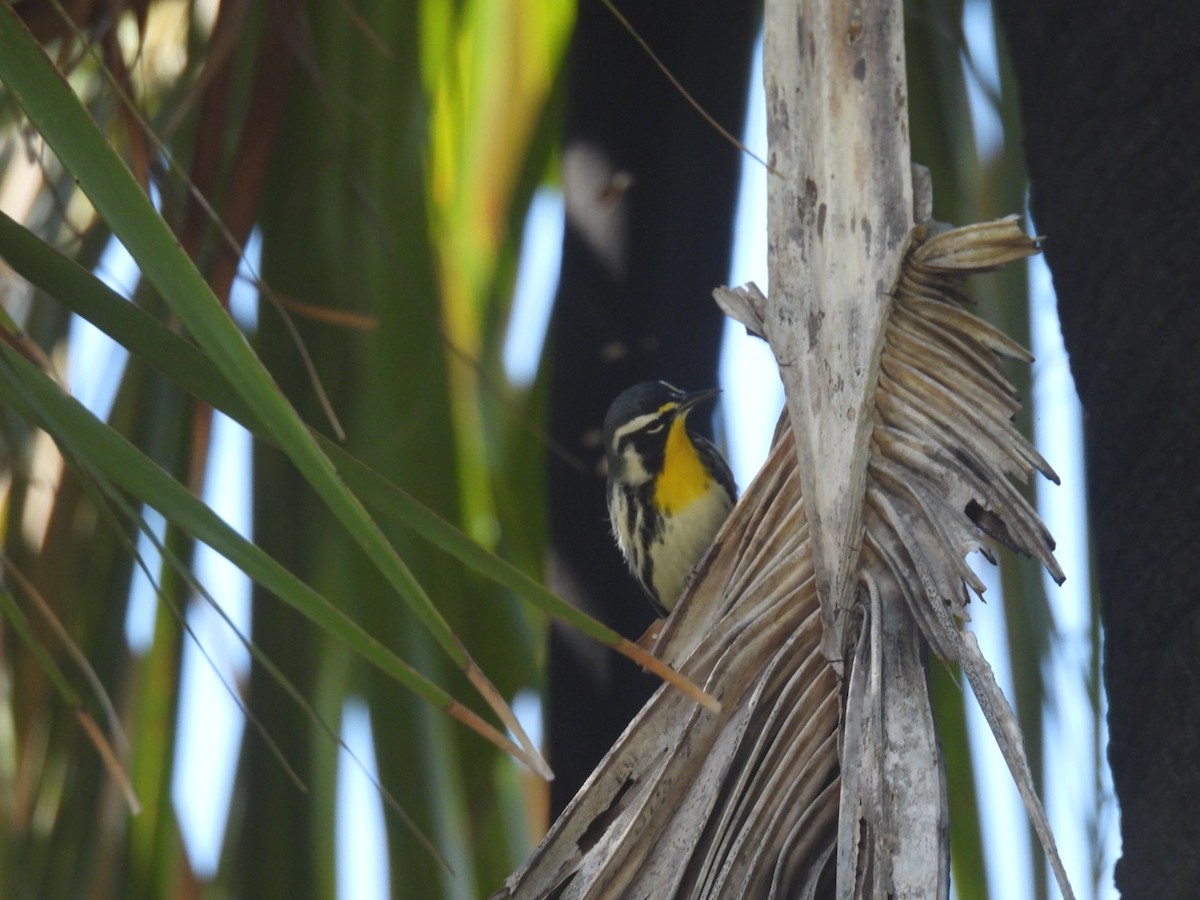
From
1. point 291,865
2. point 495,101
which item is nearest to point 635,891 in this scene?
point 291,865

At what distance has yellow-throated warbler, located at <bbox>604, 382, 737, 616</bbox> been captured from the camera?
3.46m

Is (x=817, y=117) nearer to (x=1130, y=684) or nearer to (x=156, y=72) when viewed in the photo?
(x=1130, y=684)

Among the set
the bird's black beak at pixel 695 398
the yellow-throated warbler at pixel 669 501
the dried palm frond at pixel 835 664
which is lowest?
the dried palm frond at pixel 835 664

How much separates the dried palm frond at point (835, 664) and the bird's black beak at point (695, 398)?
1250mm

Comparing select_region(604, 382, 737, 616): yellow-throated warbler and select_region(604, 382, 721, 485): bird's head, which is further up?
select_region(604, 382, 721, 485): bird's head

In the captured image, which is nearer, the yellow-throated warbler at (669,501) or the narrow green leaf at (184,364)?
the narrow green leaf at (184,364)

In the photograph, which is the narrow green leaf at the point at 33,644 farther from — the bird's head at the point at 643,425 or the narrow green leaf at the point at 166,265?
the bird's head at the point at 643,425

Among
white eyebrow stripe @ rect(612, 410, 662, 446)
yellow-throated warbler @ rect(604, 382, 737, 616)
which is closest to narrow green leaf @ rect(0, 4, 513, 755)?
white eyebrow stripe @ rect(612, 410, 662, 446)

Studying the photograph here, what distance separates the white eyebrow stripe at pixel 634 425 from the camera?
311 centimetres

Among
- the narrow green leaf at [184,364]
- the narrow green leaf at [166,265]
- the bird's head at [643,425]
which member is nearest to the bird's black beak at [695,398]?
the bird's head at [643,425]

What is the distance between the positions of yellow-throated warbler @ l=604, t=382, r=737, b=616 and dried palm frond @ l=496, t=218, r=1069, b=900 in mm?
1810

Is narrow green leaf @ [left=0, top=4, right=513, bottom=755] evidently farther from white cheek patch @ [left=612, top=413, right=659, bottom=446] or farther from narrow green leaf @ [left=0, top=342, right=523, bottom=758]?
white cheek patch @ [left=612, top=413, right=659, bottom=446]

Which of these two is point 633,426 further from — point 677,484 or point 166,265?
point 166,265

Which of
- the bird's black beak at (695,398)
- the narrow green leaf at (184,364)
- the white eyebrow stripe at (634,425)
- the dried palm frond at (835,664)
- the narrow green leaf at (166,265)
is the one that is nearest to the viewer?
the narrow green leaf at (166,265)
